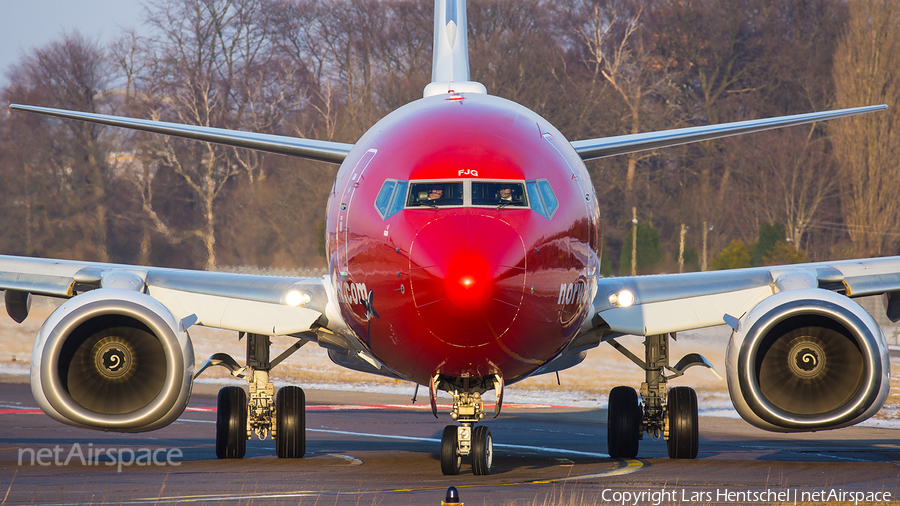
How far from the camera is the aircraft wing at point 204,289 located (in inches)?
471

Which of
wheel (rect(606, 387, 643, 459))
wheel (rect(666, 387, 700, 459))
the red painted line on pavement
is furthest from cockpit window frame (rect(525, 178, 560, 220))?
the red painted line on pavement

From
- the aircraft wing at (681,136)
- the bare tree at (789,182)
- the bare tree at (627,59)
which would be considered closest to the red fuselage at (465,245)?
the aircraft wing at (681,136)

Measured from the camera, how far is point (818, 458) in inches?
547

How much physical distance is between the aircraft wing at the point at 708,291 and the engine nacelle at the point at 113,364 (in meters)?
4.35

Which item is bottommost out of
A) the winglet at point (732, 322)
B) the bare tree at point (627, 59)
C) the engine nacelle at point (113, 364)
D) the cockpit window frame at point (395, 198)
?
the engine nacelle at point (113, 364)

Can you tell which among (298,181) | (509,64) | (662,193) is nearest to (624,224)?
(662,193)

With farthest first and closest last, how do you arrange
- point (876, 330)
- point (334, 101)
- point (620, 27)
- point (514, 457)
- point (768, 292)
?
1. point (620, 27)
2. point (334, 101)
3. point (514, 457)
4. point (768, 292)
5. point (876, 330)

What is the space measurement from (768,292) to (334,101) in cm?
4216

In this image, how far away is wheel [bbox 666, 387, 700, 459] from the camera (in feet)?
44.4

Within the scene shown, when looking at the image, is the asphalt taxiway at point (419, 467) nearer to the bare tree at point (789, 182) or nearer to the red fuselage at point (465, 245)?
the red fuselage at point (465, 245)

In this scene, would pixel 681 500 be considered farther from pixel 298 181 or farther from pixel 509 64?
pixel 509 64

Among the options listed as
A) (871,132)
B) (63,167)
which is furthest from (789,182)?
(63,167)
